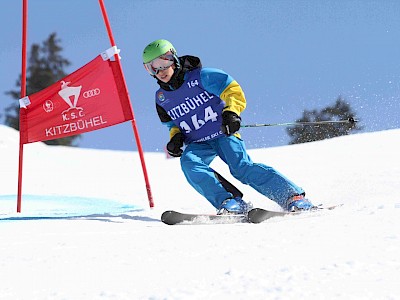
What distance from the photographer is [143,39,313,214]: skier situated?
3562 mm

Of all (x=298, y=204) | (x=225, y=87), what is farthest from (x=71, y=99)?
(x=298, y=204)

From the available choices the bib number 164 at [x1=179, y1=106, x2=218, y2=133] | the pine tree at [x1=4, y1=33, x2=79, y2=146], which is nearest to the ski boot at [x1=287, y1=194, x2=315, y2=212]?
the bib number 164 at [x1=179, y1=106, x2=218, y2=133]

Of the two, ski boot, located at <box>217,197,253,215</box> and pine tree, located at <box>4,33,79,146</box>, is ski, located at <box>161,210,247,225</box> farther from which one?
pine tree, located at <box>4,33,79,146</box>

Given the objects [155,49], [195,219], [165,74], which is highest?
[155,49]

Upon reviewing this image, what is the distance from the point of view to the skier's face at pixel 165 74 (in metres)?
3.82

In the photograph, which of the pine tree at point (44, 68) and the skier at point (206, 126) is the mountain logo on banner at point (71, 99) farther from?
the pine tree at point (44, 68)

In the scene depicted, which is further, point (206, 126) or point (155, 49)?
point (206, 126)

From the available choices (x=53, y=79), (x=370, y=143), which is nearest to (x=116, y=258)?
(x=370, y=143)

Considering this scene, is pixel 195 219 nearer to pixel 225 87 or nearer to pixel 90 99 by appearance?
pixel 225 87

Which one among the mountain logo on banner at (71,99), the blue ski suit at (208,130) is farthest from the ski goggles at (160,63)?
the mountain logo on banner at (71,99)

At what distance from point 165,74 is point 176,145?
1.71 feet

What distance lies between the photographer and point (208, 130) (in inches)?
152

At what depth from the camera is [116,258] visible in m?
2.02

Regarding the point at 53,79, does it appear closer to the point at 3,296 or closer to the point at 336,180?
the point at 336,180
